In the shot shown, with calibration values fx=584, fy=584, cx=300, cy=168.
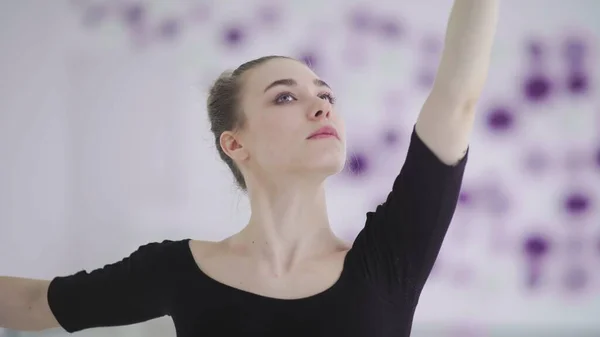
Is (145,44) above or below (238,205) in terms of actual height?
above

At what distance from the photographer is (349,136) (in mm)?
1348

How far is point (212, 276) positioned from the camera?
0.88 metres

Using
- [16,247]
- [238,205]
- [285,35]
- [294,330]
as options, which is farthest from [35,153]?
[294,330]

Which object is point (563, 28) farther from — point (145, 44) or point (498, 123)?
point (145, 44)

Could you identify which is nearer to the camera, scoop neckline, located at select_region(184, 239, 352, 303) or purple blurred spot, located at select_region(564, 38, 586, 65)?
scoop neckline, located at select_region(184, 239, 352, 303)

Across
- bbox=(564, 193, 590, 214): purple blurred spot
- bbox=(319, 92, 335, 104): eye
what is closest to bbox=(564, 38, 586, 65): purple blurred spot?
bbox=(564, 193, 590, 214): purple blurred spot

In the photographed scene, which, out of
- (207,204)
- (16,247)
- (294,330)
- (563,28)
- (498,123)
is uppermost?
(563,28)

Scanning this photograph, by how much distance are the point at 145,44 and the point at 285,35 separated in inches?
13.0

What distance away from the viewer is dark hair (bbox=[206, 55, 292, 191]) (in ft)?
3.27

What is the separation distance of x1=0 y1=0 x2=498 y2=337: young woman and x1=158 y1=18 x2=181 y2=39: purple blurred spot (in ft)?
1.30

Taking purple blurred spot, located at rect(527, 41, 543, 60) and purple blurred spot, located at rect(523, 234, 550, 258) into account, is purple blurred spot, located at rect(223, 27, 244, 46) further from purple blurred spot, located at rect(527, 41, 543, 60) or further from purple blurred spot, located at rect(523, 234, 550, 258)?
purple blurred spot, located at rect(523, 234, 550, 258)

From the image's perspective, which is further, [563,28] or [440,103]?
[563,28]

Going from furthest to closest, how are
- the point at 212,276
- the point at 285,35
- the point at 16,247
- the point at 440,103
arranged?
the point at 285,35 < the point at 16,247 < the point at 212,276 < the point at 440,103

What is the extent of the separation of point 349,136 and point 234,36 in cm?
36
